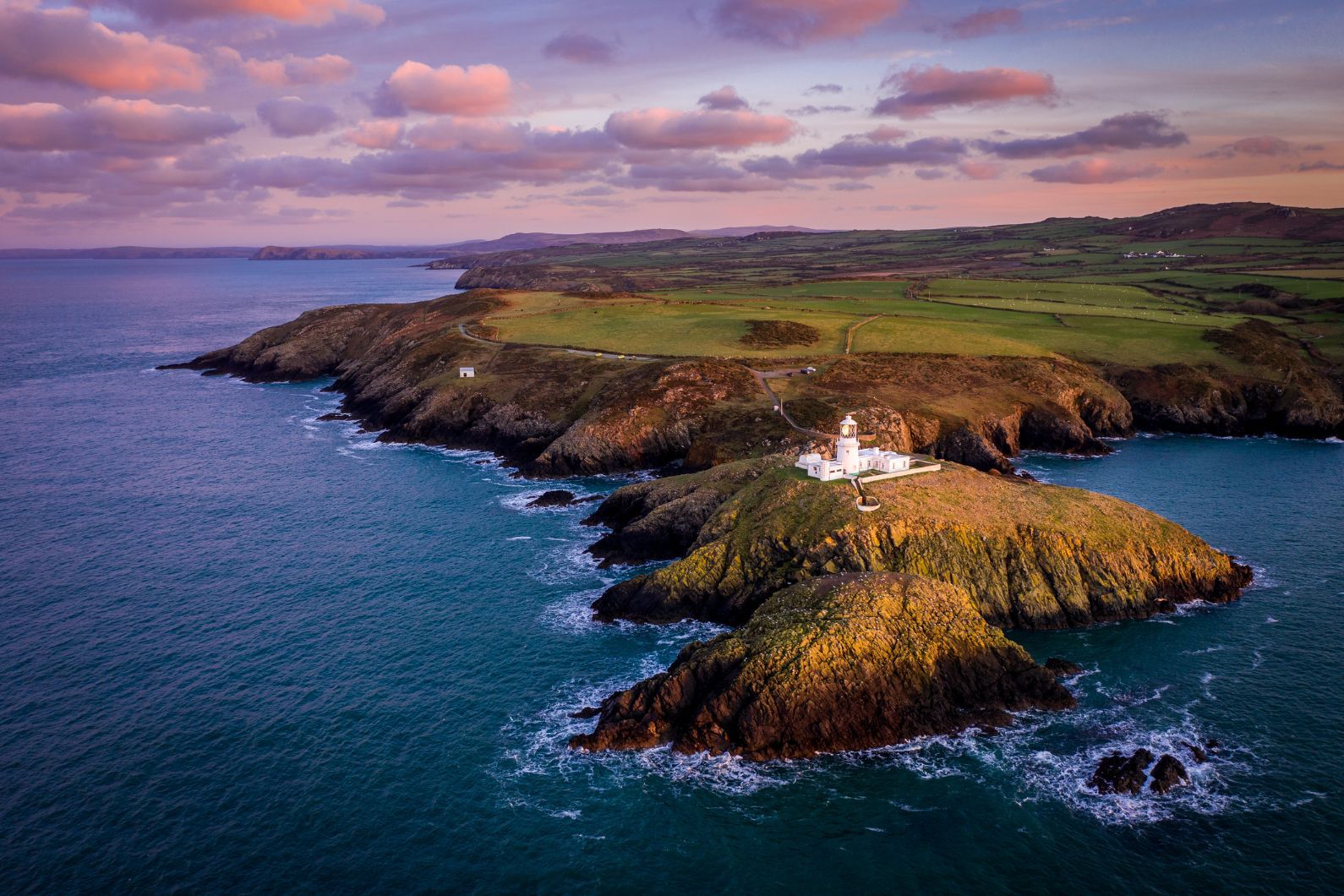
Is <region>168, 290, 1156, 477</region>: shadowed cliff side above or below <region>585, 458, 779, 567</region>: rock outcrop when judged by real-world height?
above

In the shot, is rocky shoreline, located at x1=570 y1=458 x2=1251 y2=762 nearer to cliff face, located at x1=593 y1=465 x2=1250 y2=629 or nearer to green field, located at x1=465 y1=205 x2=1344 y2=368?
cliff face, located at x1=593 y1=465 x2=1250 y2=629

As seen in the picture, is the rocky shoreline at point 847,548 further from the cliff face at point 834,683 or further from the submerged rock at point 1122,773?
the submerged rock at point 1122,773

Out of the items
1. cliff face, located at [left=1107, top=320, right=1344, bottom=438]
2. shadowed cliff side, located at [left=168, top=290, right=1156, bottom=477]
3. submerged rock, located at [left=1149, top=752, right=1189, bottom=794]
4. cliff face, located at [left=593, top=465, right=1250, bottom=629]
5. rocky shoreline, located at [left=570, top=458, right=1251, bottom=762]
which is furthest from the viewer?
cliff face, located at [left=1107, top=320, right=1344, bottom=438]

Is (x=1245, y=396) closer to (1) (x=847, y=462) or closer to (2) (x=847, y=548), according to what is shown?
(1) (x=847, y=462)

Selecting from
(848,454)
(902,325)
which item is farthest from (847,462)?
(902,325)

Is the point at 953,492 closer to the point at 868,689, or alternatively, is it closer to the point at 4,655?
the point at 868,689

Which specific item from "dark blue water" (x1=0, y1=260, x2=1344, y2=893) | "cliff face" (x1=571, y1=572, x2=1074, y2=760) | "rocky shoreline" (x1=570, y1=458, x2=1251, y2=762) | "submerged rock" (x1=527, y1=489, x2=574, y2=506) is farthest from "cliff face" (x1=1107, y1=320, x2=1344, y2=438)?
"submerged rock" (x1=527, y1=489, x2=574, y2=506)

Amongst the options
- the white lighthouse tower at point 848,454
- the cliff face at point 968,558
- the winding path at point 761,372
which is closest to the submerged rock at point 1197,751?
the cliff face at point 968,558
